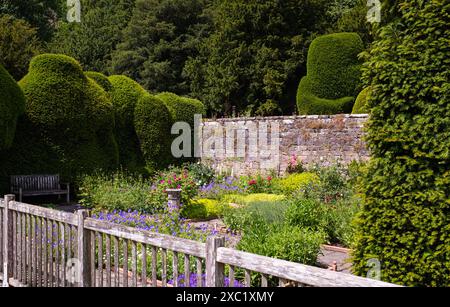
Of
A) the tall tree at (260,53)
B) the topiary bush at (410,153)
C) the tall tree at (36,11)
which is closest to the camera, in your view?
the topiary bush at (410,153)

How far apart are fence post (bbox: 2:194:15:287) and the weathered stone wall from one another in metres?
9.61

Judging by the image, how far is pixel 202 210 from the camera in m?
10.1

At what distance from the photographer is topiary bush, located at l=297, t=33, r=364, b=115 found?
59.3ft

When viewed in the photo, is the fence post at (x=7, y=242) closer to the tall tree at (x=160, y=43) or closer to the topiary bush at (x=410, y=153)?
the topiary bush at (x=410, y=153)

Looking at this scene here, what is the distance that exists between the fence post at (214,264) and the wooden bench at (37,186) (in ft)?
31.0

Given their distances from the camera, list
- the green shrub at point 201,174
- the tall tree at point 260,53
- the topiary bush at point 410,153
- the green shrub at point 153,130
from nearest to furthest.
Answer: the topiary bush at point 410,153
the green shrub at point 201,174
the green shrub at point 153,130
the tall tree at point 260,53

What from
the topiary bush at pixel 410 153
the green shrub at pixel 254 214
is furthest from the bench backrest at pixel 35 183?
the topiary bush at pixel 410 153

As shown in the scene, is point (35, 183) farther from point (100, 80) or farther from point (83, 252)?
point (83, 252)

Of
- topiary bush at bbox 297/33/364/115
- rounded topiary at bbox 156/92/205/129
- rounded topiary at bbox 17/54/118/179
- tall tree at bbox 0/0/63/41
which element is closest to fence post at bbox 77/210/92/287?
rounded topiary at bbox 17/54/118/179

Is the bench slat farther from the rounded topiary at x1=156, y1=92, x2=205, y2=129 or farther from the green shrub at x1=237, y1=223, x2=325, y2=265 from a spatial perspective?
the green shrub at x1=237, y1=223, x2=325, y2=265

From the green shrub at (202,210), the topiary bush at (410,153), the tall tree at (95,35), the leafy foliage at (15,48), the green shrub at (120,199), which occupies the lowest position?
the green shrub at (202,210)

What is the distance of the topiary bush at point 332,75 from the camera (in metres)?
18.1

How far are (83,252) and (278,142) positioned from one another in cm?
1099

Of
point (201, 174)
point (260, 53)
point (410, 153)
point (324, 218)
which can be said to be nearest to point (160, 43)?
point (260, 53)
